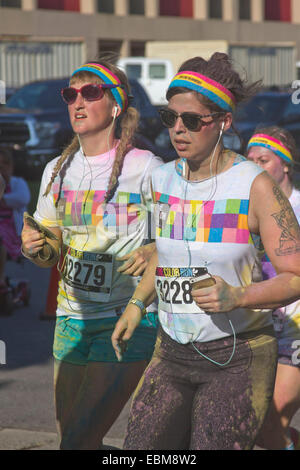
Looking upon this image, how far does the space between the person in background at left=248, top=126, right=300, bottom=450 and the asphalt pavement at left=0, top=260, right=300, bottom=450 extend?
2.60ft

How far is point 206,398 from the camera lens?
364cm

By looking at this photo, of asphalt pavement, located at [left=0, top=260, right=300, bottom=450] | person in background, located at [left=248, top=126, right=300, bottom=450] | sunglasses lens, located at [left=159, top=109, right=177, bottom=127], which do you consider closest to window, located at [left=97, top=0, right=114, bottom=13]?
asphalt pavement, located at [left=0, top=260, right=300, bottom=450]

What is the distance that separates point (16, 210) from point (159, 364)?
23.6 ft

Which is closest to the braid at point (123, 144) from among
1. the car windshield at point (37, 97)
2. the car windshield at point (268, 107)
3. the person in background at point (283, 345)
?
the person in background at point (283, 345)

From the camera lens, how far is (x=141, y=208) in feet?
15.4

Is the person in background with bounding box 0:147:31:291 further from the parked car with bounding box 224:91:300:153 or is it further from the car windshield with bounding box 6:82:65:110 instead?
the car windshield with bounding box 6:82:65:110

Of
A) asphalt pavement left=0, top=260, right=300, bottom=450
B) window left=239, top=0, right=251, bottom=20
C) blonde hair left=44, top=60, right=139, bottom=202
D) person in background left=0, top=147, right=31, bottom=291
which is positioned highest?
Answer: window left=239, top=0, right=251, bottom=20

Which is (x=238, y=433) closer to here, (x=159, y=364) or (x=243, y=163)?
(x=159, y=364)

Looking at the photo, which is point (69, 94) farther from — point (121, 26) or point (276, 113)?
point (121, 26)

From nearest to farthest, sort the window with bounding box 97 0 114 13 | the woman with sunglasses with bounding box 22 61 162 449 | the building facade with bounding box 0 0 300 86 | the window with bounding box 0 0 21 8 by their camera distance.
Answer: the woman with sunglasses with bounding box 22 61 162 449 < the window with bounding box 0 0 21 8 < the building facade with bounding box 0 0 300 86 < the window with bounding box 97 0 114 13

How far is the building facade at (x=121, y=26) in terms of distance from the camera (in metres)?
43.1

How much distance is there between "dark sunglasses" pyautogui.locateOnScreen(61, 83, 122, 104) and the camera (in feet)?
15.6

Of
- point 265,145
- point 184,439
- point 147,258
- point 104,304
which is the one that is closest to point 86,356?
point 104,304
